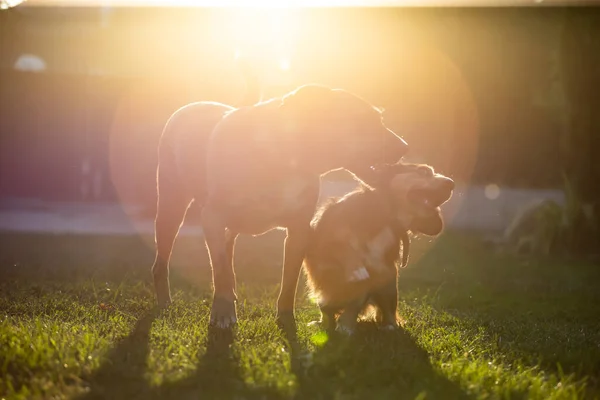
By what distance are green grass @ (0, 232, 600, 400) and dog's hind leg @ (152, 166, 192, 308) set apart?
A: 204mm

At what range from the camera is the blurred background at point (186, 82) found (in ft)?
53.4

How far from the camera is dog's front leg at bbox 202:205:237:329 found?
5.14 metres

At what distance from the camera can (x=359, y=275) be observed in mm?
5180

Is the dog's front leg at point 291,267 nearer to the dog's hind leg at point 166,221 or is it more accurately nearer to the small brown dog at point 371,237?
the small brown dog at point 371,237

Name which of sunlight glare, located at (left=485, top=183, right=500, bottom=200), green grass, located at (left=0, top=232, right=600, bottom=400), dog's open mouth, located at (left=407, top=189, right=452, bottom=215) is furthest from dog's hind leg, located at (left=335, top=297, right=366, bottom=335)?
sunlight glare, located at (left=485, top=183, right=500, bottom=200)

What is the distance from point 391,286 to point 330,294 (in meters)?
0.44

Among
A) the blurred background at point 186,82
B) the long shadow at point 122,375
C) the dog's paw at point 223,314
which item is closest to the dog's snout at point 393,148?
the dog's paw at point 223,314

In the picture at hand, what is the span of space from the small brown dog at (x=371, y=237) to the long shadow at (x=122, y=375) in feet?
4.67

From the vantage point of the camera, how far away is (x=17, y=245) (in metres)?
10.6

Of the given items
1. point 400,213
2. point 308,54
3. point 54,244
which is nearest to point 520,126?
point 308,54

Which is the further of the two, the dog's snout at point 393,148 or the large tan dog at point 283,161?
the dog's snout at point 393,148

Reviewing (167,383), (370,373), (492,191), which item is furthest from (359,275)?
(492,191)

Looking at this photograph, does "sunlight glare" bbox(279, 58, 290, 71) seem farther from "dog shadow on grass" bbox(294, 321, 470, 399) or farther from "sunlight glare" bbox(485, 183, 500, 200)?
"dog shadow on grass" bbox(294, 321, 470, 399)

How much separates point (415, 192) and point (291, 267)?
3.35ft
